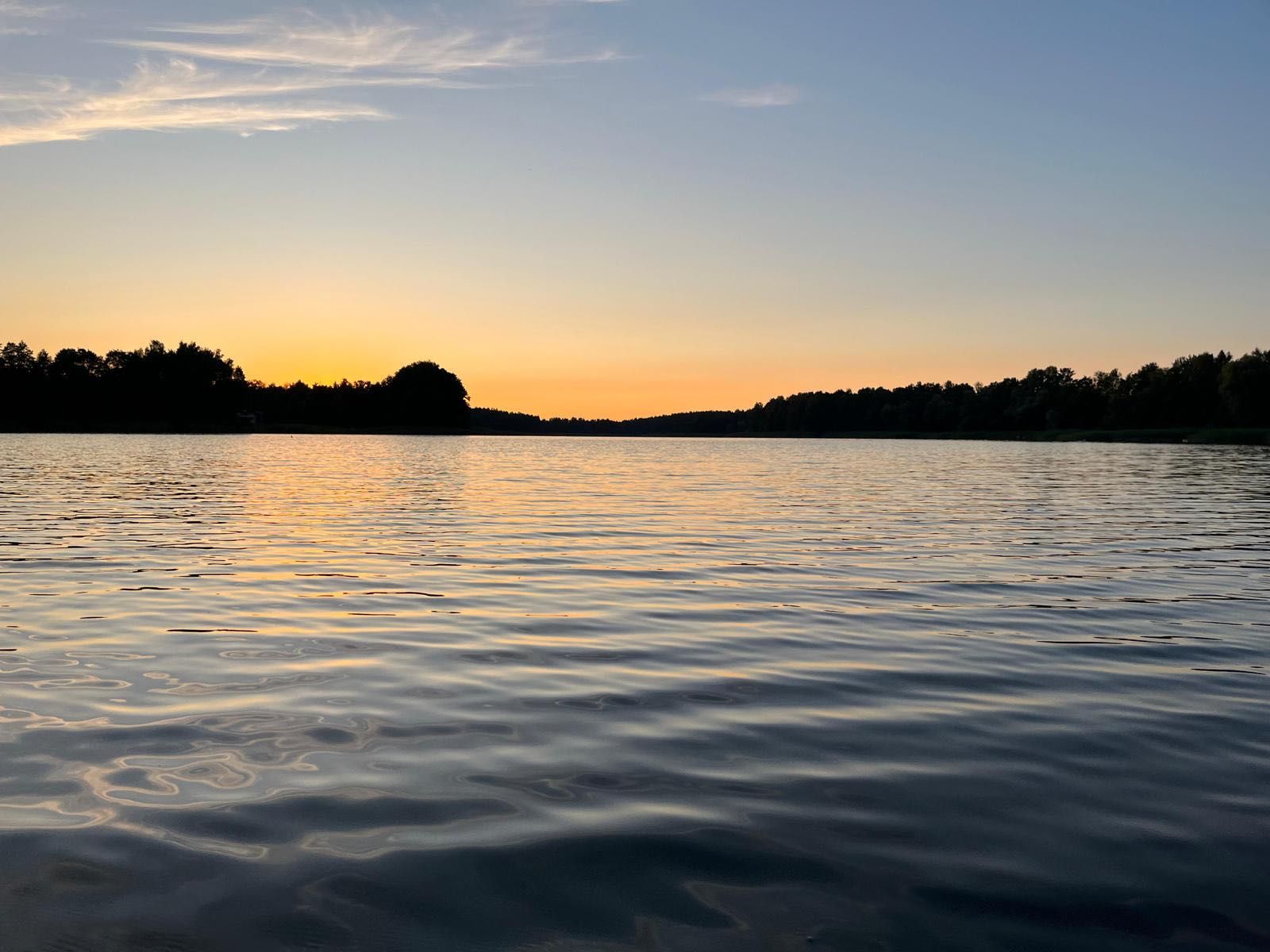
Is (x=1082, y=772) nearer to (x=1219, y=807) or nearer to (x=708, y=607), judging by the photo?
(x=1219, y=807)

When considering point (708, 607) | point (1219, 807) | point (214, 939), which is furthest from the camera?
point (708, 607)

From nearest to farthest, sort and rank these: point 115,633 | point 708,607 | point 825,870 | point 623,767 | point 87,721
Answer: point 825,870, point 623,767, point 87,721, point 115,633, point 708,607

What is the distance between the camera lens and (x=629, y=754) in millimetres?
7262

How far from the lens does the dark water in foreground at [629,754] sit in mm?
4719

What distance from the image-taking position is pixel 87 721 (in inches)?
308

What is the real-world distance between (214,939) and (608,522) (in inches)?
906

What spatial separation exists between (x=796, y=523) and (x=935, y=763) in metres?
20.0

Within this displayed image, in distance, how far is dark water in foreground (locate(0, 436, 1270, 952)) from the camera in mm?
4719

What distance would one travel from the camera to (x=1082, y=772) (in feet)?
22.9

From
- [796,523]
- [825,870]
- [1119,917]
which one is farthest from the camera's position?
[796,523]

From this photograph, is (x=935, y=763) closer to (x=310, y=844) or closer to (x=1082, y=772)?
(x=1082, y=772)

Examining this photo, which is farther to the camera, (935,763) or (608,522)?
(608,522)

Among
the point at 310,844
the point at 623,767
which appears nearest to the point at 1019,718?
the point at 623,767

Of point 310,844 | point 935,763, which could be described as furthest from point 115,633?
point 935,763
